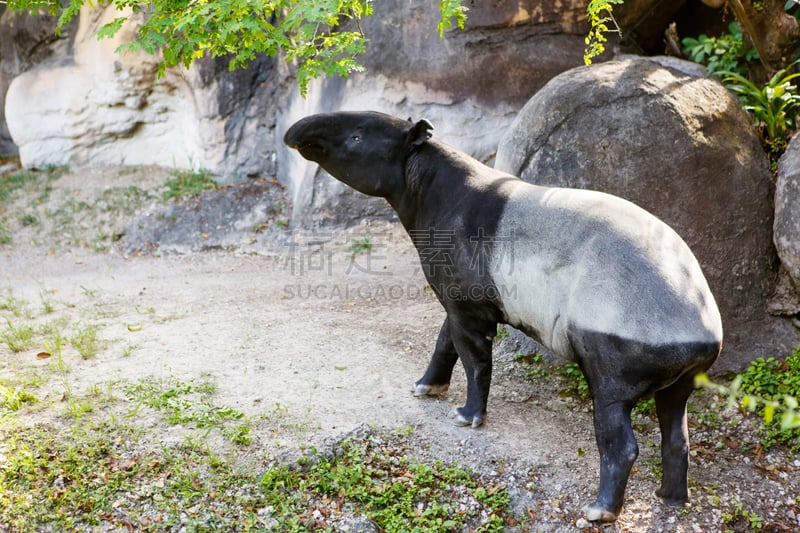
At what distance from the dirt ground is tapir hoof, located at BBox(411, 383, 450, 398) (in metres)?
0.06

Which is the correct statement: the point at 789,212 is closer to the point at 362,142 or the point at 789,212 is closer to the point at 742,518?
the point at 742,518

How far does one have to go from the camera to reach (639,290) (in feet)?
14.5

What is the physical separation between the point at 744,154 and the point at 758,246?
82 centimetres

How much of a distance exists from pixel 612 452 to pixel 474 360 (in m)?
1.31

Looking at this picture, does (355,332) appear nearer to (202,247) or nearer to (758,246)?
(758,246)

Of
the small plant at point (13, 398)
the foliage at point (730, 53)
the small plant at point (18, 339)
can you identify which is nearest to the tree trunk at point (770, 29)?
the foliage at point (730, 53)

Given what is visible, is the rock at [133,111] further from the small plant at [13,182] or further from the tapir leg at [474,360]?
the tapir leg at [474,360]

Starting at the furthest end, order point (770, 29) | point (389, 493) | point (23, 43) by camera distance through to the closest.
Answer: point (23, 43), point (770, 29), point (389, 493)

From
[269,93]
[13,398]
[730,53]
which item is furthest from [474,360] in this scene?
[269,93]

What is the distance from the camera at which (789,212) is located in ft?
21.0

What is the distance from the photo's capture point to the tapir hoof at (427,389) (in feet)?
20.3

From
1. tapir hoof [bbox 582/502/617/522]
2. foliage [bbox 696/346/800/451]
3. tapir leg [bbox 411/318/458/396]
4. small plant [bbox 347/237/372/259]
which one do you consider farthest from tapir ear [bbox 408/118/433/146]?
small plant [bbox 347/237/372/259]

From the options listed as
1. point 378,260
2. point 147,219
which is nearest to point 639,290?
point 378,260

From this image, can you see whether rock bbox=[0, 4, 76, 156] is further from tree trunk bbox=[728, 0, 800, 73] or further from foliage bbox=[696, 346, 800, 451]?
foliage bbox=[696, 346, 800, 451]
